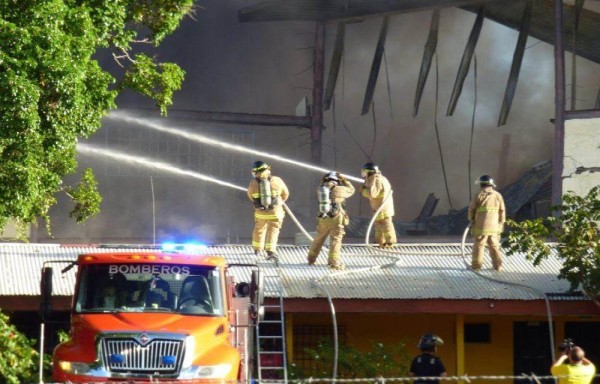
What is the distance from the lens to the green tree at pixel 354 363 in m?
18.8

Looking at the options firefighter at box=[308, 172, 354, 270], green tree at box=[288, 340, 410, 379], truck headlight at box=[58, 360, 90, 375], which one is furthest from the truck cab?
firefighter at box=[308, 172, 354, 270]

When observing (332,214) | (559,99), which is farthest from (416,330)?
(559,99)

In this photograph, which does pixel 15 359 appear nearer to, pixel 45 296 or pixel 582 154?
pixel 45 296

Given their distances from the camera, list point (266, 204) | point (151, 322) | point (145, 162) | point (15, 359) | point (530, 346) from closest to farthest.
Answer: point (151, 322) → point (15, 359) → point (266, 204) → point (530, 346) → point (145, 162)

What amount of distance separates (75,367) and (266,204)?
287 inches

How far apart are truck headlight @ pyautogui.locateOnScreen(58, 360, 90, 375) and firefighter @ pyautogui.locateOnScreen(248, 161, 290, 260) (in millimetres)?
7143

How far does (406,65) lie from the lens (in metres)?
32.8

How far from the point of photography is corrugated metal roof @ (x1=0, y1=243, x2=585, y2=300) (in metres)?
19.1

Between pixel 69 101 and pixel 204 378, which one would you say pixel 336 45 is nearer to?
pixel 69 101

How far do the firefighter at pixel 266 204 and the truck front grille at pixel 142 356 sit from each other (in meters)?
6.85

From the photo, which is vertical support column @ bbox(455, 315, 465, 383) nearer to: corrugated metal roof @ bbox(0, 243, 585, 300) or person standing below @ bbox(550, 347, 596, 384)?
corrugated metal roof @ bbox(0, 243, 585, 300)

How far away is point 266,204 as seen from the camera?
20.8 metres

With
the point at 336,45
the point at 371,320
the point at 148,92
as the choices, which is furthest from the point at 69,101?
the point at 336,45

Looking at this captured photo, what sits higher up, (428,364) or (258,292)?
(258,292)
